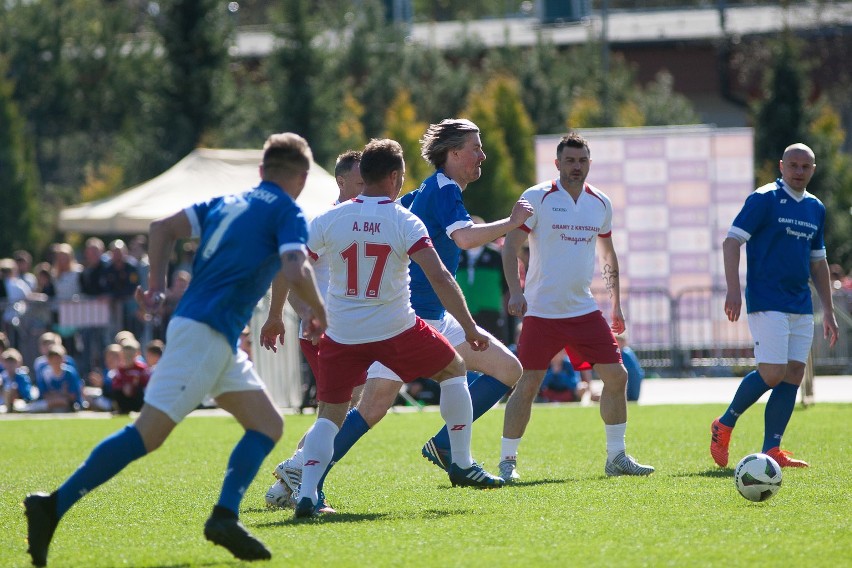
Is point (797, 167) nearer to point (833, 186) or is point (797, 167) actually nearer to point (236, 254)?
point (236, 254)

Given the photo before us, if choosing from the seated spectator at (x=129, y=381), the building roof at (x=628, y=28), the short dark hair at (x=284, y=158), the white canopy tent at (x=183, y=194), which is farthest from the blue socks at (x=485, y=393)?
the building roof at (x=628, y=28)

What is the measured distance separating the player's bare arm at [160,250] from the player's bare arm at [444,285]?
1.37 m

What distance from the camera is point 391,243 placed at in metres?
7.04

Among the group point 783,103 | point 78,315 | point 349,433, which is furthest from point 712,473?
point 783,103

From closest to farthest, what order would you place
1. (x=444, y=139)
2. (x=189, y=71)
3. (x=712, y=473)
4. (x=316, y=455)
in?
(x=316, y=455), (x=444, y=139), (x=712, y=473), (x=189, y=71)

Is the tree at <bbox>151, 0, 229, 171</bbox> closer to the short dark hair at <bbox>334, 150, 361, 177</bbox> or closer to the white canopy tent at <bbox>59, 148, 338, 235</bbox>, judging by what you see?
the white canopy tent at <bbox>59, 148, 338, 235</bbox>

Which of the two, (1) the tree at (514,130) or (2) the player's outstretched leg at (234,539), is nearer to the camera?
(2) the player's outstretched leg at (234,539)

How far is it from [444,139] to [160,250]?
8.53 feet

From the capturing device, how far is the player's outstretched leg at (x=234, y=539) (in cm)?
573

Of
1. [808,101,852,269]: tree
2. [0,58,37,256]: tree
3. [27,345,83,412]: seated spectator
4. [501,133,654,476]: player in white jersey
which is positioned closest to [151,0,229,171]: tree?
[0,58,37,256]: tree

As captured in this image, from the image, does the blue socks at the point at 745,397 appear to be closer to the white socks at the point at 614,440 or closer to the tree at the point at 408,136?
the white socks at the point at 614,440

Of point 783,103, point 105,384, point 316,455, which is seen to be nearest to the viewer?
point 316,455

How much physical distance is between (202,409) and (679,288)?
290 inches

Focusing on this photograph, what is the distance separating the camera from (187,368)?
5.86 m
